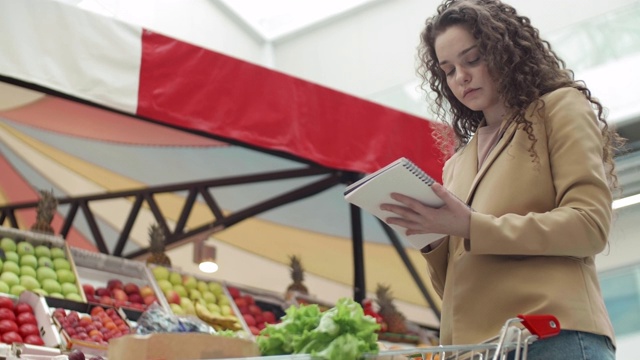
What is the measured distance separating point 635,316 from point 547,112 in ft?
19.0

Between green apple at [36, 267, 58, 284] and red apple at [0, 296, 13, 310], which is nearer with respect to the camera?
red apple at [0, 296, 13, 310]

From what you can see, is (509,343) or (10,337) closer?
(509,343)

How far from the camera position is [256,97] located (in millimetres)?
4723

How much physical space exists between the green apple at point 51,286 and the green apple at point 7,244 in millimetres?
292

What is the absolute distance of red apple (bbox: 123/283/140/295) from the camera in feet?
16.2

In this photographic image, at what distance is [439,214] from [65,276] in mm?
3404

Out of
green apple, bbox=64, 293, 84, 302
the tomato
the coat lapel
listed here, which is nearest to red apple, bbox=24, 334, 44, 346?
the tomato

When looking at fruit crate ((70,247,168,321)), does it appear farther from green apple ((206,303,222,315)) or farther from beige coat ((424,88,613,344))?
beige coat ((424,88,613,344))

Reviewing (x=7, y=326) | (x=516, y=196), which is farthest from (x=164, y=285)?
(x=516, y=196)

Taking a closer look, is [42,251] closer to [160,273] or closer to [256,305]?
[160,273]

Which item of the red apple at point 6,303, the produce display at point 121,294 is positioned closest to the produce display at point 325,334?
the red apple at point 6,303

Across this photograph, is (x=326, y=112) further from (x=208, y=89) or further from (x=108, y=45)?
(x=108, y=45)

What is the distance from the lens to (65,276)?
15.1 ft

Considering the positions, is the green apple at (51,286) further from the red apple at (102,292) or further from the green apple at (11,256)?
the red apple at (102,292)
